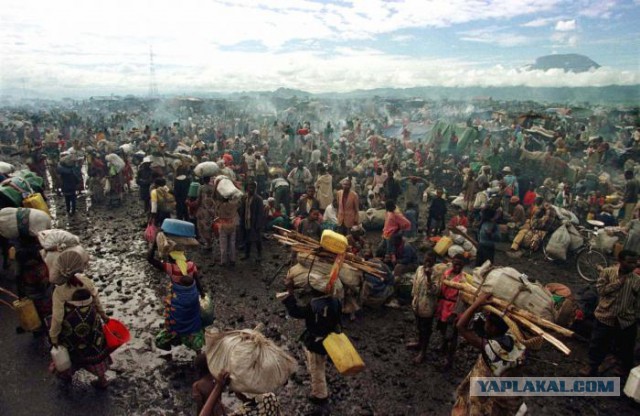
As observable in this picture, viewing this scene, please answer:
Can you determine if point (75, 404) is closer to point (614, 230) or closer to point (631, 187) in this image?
point (614, 230)

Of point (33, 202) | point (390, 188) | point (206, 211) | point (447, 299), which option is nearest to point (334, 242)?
point (447, 299)

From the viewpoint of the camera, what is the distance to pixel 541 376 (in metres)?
5.72

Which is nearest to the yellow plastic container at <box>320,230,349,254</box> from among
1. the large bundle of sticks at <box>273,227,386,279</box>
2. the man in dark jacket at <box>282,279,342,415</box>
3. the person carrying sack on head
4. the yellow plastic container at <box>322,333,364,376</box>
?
the large bundle of sticks at <box>273,227,386,279</box>

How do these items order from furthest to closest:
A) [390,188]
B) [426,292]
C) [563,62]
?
1. [563,62]
2. [390,188]
3. [426,292]

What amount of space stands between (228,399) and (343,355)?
192 centimetres

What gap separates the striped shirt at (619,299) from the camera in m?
5.08

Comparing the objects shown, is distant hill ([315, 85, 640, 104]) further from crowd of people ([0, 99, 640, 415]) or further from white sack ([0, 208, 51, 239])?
white sack ([0, 208, 51, 239])

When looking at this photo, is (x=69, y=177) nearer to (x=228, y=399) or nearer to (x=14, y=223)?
(x=14, y=223)

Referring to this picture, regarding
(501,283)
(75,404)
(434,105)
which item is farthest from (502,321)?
(434,105)

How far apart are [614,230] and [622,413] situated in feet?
17.3

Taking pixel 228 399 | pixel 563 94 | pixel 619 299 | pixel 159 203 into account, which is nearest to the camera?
pixel 228 399

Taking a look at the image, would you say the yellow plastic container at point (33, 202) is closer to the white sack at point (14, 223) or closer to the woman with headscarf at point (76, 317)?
the white sack at point (14, 223)

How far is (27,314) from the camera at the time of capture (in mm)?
5527

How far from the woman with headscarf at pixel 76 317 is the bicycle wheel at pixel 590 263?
9.82 metres
